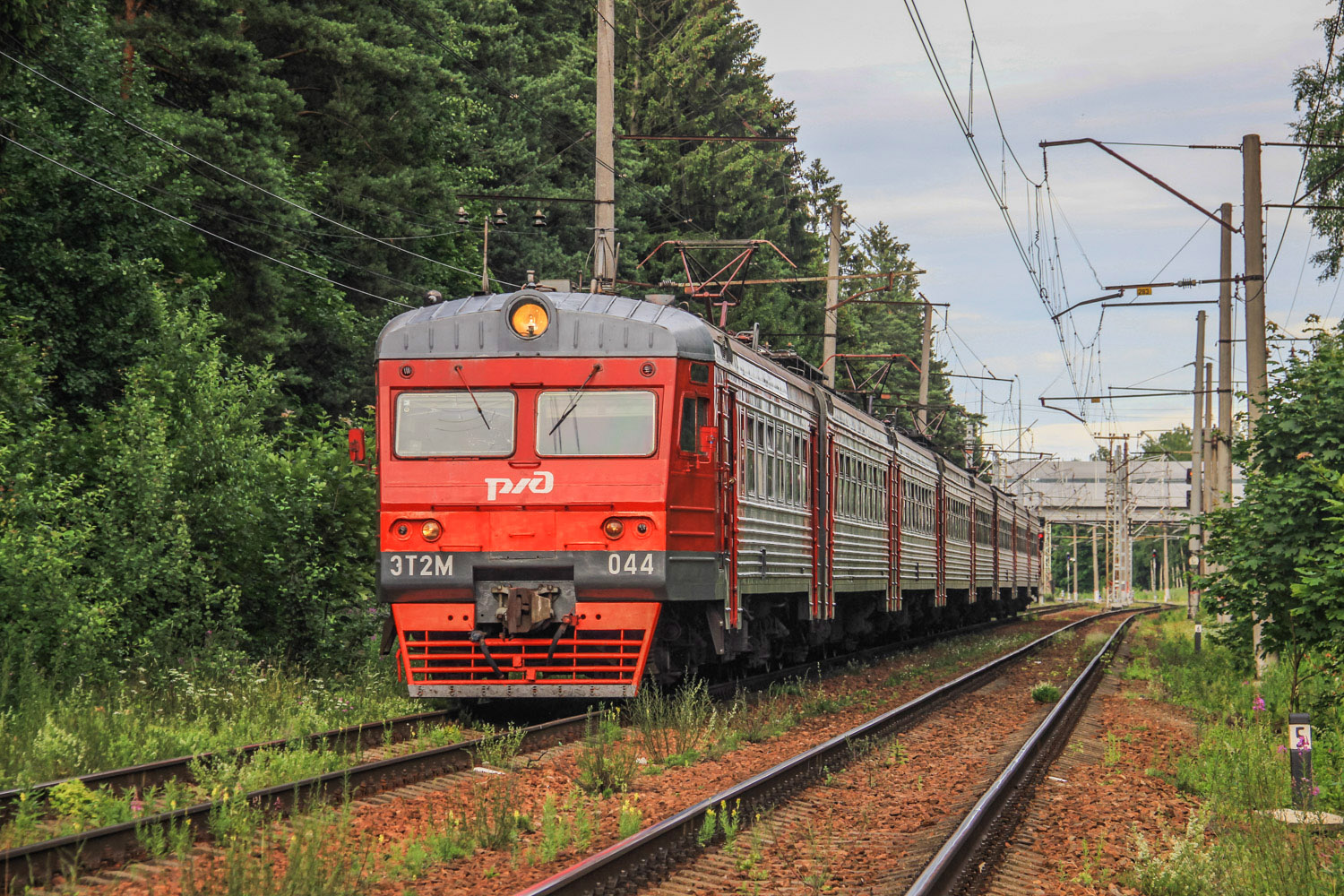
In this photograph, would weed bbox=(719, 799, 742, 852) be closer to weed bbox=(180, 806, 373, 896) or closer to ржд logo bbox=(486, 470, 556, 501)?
weed bbox=(180, 806, 373, 896)

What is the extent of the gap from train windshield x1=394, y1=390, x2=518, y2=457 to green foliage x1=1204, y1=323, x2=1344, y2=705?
7.53 metres

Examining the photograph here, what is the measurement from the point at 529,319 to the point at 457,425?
3.50 ft

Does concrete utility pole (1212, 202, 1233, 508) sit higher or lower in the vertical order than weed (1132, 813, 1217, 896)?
higher

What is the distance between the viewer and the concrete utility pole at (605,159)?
18.2 meters

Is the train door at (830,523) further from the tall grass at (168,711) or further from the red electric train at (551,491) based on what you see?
Answer: the tall grass at (168,711)

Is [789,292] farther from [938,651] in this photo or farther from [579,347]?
[579,347]

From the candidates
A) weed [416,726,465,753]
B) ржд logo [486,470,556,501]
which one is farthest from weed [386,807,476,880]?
ржд logo [486,470,556,501]

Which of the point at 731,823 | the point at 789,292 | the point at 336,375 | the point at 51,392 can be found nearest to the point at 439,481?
the point at 731,823

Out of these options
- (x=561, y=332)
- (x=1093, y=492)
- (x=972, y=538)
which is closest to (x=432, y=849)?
(x=561, y=332)

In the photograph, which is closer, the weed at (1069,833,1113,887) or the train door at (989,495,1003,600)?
the weed at (1069,833,1113,887)

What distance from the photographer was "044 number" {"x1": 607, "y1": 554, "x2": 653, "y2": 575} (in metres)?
11.5

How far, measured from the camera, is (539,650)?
11648 millimetres

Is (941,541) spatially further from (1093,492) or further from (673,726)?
(1093,492)

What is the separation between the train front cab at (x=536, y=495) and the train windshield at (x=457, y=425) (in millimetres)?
11
